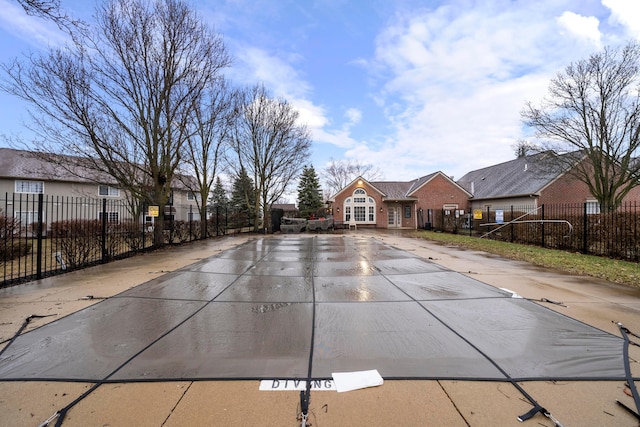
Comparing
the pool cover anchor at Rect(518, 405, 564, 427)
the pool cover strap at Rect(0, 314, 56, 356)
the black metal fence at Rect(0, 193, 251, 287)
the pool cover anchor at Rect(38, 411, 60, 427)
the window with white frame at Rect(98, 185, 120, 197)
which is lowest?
the pool cover anchor at Rect(518, 405, 564, 427)

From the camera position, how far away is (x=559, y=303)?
15.1 feet

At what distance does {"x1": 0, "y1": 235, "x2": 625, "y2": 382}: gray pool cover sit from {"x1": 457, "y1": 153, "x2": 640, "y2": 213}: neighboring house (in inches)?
821

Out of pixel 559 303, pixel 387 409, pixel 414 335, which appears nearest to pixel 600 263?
pixel 559 303

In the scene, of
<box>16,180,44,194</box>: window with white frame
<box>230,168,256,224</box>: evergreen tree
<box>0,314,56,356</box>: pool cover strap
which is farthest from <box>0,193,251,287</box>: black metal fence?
<box>16,180,44,194</box>: window with white frame

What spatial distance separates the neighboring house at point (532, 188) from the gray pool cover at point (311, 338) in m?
20.9

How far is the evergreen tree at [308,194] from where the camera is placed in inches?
1511

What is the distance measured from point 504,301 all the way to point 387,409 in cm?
353

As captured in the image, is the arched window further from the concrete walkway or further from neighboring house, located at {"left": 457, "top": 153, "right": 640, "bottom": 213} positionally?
the concrete walkway

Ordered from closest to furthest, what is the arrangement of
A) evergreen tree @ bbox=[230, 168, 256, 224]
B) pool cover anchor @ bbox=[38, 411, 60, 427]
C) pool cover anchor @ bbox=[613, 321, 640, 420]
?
pool cover anchor @ bbox=[38, 411, 60, 427], pool cover anchor @ bbox=[613, 321, 640, 420], evergreen tree @ bbox=[230, 168, 256, 224]

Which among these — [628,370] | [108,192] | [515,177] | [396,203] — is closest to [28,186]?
[108,192]

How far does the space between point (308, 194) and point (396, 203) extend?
12.4m

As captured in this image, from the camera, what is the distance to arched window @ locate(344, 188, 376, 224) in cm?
3039

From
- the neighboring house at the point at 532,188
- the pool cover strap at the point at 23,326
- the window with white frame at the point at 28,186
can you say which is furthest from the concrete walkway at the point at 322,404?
the window with white frame at the point at 28,186

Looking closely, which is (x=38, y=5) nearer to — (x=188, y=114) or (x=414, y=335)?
(x=414, y=335)
